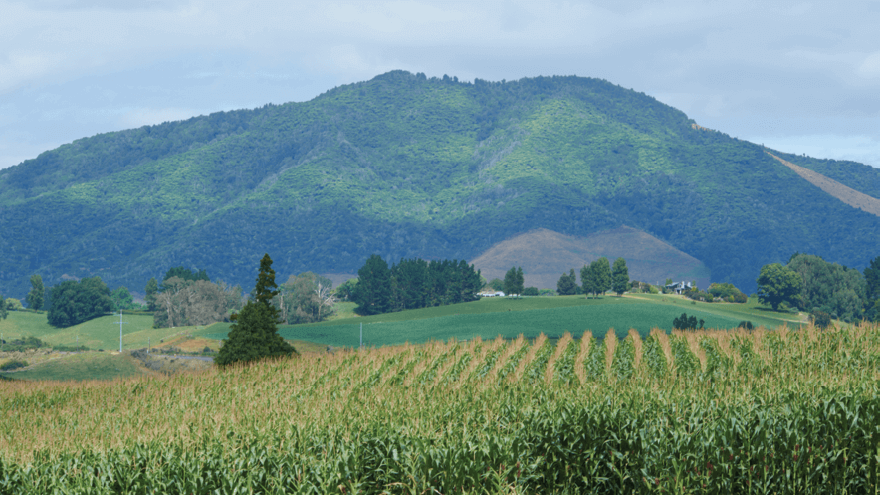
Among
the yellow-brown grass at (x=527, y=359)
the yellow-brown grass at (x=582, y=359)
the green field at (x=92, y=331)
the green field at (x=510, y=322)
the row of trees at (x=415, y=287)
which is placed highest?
the row of trees at (x=415, y=287)

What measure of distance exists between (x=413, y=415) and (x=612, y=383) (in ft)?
23.3

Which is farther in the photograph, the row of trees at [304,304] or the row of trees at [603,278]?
the row of trees at [603,278]


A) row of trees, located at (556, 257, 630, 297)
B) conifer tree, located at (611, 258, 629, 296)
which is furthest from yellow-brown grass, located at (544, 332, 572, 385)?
conifer tree, located at (611, 258, 629, 296)

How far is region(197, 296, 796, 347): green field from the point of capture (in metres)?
115

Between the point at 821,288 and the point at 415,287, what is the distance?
9251 centimetres

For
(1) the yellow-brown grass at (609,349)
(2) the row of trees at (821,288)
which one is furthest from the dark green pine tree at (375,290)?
(1) the yellow-brown grass at (609,349)

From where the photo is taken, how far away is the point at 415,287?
161 meters

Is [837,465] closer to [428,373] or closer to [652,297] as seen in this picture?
[428,373]

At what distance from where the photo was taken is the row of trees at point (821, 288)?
508 ft

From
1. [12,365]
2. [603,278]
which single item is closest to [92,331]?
[12,365]

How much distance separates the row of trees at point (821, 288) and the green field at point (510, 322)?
17389mm

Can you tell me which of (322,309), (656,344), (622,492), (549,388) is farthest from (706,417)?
(322,309)

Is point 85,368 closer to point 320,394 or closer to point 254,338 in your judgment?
point 254,338

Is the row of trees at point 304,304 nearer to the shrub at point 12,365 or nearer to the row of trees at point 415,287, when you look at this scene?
the row of trees at point 415,287
